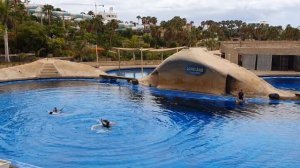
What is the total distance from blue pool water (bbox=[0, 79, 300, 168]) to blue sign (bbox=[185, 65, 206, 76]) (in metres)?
2.07

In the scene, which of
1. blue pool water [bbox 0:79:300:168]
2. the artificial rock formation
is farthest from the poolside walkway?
the artificial rock formation

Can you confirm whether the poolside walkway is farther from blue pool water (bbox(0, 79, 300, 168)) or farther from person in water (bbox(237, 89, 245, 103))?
person in water (bbox(237, 89, 245, 103))

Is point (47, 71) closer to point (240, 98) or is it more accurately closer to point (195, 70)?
point (195, 70)

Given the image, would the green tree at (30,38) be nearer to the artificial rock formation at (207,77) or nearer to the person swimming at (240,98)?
the artificial rock formation at (207,77)

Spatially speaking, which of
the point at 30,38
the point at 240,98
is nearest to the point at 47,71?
the point at 30,38

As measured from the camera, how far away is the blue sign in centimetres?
3484

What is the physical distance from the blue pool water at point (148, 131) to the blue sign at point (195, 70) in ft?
6.78

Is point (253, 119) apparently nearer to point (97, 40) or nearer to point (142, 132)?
point (142, 132)

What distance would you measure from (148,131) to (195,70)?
1387 centimetres

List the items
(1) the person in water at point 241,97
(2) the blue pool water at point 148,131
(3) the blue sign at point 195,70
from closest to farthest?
1. (2) the blue pool water at point 148,131
2. (1) the person in water at point 241,97
3. (3) the blue sign at point 195,70

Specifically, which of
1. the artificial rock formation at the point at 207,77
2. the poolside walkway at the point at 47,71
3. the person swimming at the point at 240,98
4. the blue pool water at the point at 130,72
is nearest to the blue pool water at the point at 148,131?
the person swimming at the point at 240,98

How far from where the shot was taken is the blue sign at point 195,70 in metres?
34.8

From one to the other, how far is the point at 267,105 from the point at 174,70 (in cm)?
1006

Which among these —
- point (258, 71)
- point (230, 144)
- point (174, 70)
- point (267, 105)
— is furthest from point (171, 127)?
point (258, 71)
